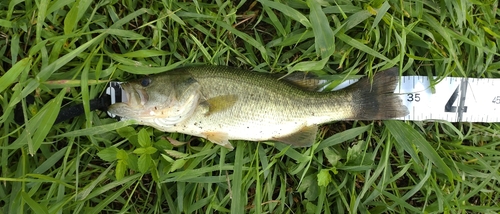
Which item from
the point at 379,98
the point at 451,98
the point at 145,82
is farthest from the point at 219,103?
the point at 451,98

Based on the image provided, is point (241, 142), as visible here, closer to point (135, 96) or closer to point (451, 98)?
point (135, 96)

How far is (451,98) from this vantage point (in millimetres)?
2979

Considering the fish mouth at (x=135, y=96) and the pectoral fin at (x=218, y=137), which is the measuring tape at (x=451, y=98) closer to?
the pectoral fin at (x=218, y=137)

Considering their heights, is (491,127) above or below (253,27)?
below

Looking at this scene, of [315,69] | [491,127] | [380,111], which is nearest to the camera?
[315,69]

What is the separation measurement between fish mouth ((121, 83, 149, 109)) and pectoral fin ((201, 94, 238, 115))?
0.41 m

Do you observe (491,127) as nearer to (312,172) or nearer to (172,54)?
(312,172)

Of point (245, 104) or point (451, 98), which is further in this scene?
point (451, 98)

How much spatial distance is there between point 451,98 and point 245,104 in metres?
1.78

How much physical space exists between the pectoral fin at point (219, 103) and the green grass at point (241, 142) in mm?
373

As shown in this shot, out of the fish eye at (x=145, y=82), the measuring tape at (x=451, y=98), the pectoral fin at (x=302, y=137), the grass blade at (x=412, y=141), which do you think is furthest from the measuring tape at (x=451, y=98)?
the fish eye at (x=145, y=82)

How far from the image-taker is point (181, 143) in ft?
9.23

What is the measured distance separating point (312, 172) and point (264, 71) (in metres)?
0.94

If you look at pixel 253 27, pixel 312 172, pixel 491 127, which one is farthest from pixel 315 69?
pixel 491 127
